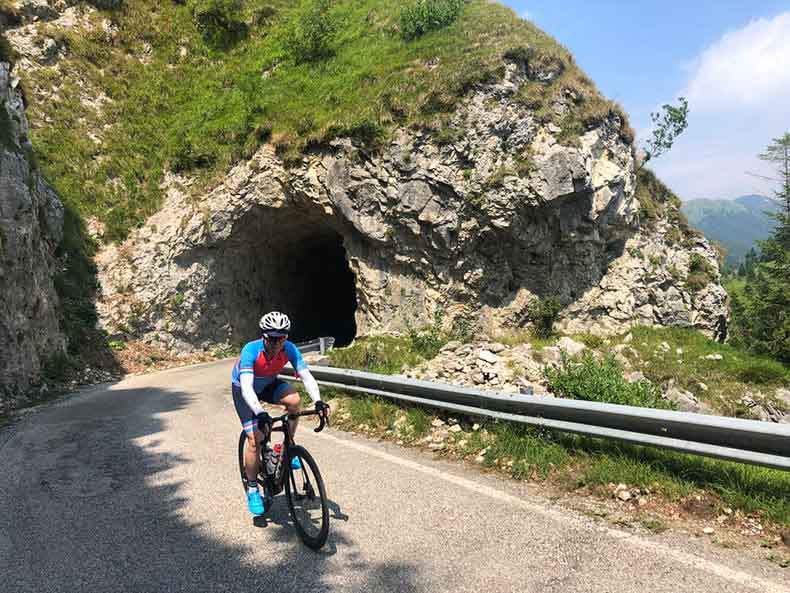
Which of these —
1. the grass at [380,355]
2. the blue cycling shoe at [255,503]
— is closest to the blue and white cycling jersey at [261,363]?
the blue cycling shoe at [255,503]

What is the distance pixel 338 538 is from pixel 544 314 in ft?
54.3

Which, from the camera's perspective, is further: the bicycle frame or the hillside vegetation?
the hillside vegetation

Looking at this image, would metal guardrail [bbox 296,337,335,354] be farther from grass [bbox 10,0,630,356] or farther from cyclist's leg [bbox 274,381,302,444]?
cyclist's leg [bbox 274,381,302,444]

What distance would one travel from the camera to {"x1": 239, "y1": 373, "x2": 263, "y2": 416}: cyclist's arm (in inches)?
155

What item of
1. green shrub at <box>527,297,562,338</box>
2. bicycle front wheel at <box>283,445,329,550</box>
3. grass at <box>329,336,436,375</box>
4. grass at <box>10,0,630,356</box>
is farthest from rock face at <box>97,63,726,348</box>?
bicycle front wheel at <box>283,445,329,550</box>

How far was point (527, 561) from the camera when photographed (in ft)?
10.7

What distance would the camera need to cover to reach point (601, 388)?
6.48 metres

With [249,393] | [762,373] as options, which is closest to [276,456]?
[249,393]

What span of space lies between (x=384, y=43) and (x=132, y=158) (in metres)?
13.2

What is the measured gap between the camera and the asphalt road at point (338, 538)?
3.09 meters

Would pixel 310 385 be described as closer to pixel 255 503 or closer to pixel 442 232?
pixel 255 503

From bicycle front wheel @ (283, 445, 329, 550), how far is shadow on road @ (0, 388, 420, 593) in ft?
0.42

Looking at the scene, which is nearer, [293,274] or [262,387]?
[262,387]

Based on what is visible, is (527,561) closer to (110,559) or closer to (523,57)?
(110,559)
